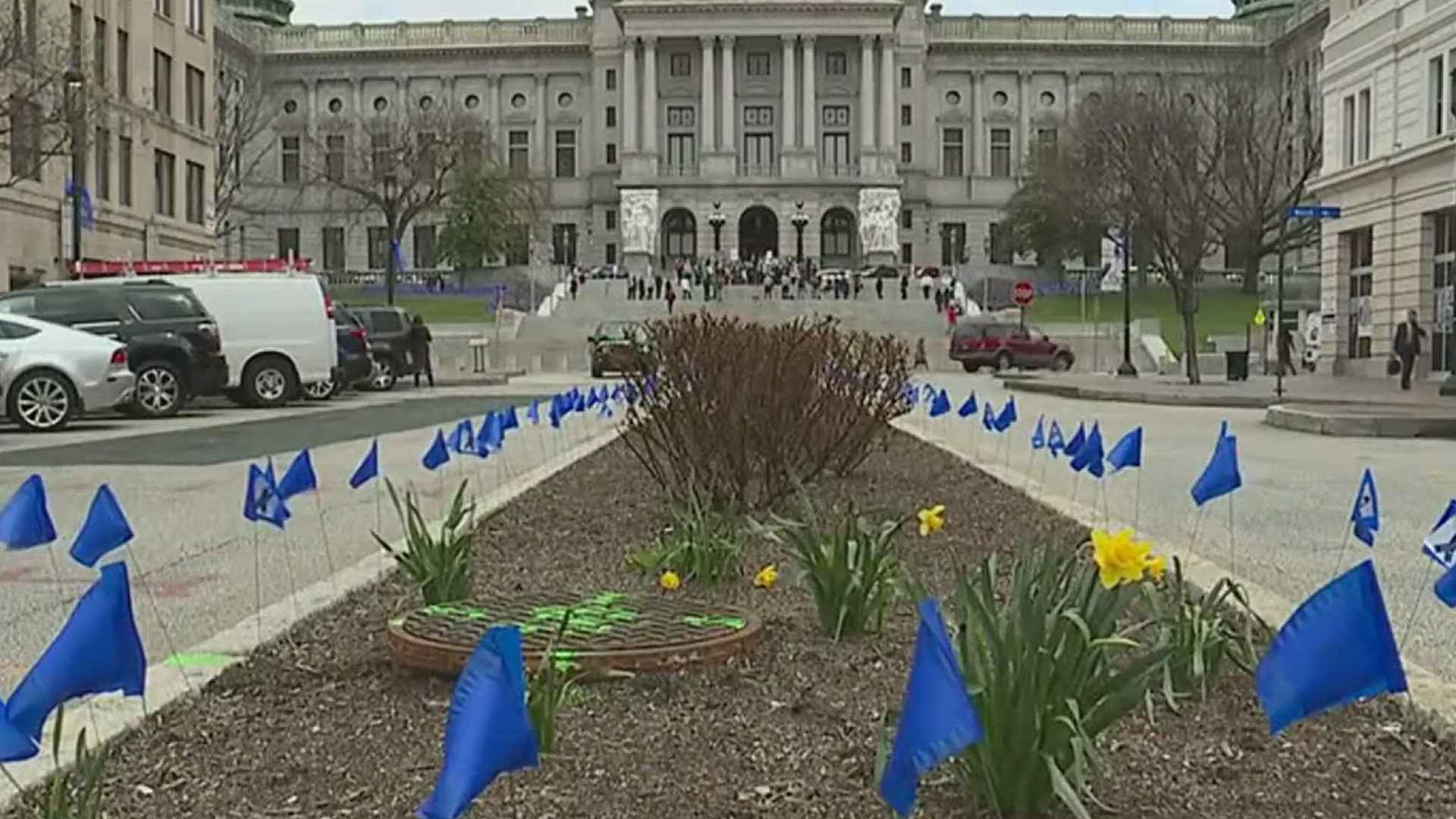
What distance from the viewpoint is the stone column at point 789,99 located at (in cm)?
11475

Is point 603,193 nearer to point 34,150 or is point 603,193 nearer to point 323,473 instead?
point 34,150

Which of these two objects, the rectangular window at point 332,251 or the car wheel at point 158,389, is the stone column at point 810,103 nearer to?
the rectangular window at point 332,251

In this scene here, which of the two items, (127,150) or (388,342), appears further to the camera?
(127,150)

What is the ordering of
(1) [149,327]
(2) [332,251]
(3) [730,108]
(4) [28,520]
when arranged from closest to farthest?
1. (4) [28,520]
2. (1) [149,327]
3. (3) [730,108]
4. (2) [332,251]

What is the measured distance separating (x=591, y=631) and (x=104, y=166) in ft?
162

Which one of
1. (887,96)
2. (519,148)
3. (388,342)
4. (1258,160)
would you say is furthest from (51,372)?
(519,148)

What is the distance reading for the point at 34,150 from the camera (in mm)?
35312

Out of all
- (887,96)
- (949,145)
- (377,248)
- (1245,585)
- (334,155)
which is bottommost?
(1245,585)

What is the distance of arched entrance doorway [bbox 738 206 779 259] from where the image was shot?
113312mm

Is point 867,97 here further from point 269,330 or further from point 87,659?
point 87,659

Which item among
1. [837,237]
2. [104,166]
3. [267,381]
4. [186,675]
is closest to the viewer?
[186,675]

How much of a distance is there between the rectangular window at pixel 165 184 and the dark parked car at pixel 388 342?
2069 centimetres

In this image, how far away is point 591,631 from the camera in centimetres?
608

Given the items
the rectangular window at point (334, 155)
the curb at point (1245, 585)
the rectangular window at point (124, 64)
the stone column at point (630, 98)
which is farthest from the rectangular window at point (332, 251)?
the curb at point (1245, 585)
